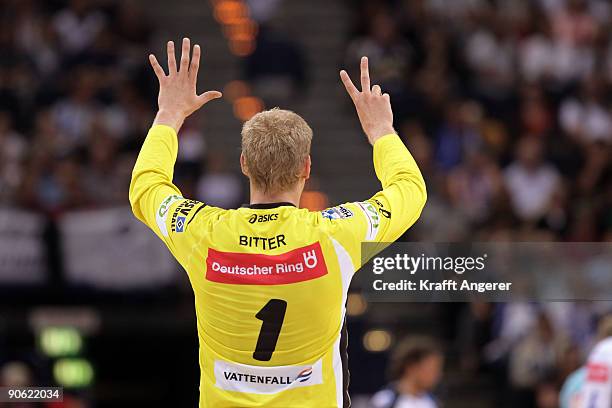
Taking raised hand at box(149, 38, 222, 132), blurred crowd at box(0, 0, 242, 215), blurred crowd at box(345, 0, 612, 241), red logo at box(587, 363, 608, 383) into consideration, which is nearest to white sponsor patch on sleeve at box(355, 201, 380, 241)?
raised hand at box(149, 38, 222, 132)

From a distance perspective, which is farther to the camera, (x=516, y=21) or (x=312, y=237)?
(x=516, y=21)

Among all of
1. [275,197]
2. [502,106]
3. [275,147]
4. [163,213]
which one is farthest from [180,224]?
[502,106]

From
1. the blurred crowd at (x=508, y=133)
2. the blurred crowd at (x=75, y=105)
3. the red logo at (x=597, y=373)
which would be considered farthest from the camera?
the blurred crowd at (x=75, y=105)

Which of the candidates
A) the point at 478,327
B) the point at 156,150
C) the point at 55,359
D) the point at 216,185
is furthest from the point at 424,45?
the point at 156,150

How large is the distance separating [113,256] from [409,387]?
17.3 feet

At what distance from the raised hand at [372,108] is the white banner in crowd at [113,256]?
27.0 ft

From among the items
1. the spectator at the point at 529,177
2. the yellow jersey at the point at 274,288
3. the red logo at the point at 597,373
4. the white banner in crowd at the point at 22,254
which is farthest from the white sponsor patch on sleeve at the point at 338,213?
the spectator at the point at 529,177

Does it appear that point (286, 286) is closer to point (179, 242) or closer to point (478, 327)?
point (179, 242)

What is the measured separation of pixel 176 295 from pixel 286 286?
8.71 meters

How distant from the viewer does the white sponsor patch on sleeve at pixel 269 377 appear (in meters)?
4.06

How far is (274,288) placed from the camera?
4020mm

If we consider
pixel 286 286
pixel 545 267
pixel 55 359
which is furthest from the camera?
pixel 55 359

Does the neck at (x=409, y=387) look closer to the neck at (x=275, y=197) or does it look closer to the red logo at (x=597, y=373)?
the red logo at (x=597, y=373)

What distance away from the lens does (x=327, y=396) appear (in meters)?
4.11
